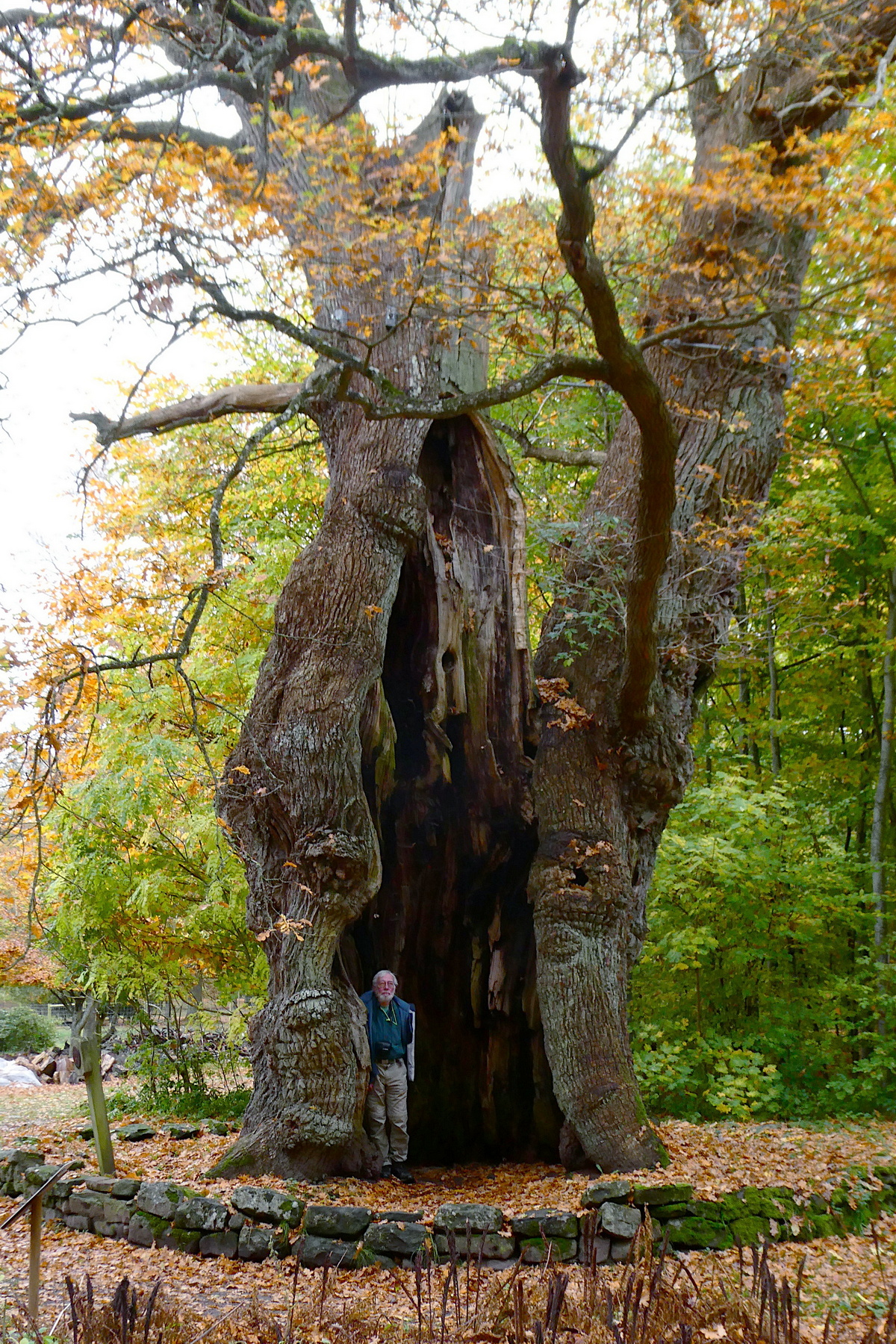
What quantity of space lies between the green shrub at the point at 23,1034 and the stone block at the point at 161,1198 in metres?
14.6

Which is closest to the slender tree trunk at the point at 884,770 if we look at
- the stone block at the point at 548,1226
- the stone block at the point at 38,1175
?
the stone block at the point at 548,1226

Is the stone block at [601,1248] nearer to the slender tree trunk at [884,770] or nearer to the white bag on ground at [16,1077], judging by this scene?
the slender tree trunk at [884,770]

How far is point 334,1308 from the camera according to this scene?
3922 millimetres

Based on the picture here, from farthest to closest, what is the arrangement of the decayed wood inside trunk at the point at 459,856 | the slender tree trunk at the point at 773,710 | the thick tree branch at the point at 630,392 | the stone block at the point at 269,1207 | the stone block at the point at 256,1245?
the slender tree trunk at the point at 773,710
the decayed wood inside trunk at the point at 459,856
the stone block at the point at 269,1207
the stone block at the point at 256,1245
the thick tree branch at the point at 630,392

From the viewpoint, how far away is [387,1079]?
649 centimetres

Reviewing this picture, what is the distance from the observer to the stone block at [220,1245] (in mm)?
4746

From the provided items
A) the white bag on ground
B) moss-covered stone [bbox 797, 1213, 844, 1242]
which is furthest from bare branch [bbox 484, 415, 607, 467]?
the white bag on ground

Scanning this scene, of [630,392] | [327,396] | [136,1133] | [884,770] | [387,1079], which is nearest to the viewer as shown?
[630,392]

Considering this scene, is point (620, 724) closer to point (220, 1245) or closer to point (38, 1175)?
point (220, 1245)

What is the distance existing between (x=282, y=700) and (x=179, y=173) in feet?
10.9

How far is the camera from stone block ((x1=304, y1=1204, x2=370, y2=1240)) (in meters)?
4.73

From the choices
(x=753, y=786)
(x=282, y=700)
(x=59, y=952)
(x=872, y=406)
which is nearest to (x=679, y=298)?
(x=872, y=406)

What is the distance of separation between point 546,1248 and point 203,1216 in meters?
1.74

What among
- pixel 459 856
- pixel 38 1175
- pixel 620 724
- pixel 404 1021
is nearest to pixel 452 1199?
pixel 404 1021
